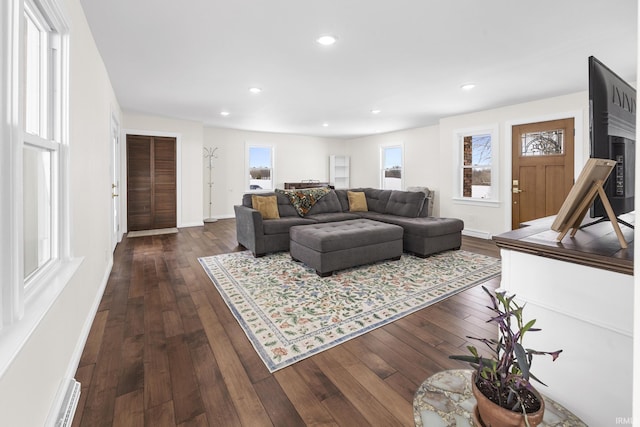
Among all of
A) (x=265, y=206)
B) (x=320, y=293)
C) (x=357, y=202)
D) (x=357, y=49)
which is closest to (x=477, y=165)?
(x=357, y=202)

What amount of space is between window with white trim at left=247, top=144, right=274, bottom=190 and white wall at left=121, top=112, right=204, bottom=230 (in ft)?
5.48

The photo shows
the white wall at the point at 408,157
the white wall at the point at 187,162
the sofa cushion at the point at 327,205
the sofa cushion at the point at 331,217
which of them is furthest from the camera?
the white wall at the point at 408,157

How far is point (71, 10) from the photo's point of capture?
187 centimetres

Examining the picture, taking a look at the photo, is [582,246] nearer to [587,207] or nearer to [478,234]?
[587,207]

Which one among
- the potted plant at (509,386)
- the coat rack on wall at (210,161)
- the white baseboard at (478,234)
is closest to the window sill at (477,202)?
the white baseboard at (478,234)

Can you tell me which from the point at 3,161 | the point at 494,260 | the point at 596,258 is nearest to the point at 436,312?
the point at 596,258

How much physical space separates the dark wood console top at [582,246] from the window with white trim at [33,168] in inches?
70.4

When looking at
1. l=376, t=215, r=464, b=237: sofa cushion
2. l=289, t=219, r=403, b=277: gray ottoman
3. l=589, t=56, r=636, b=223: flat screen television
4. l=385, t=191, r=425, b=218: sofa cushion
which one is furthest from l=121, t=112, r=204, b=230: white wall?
l=589, t=56, r=636, b=223: flat screen television

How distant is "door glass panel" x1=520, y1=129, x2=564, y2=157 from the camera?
4506mm

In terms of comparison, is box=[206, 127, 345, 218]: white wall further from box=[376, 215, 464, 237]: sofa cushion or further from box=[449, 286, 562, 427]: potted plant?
box=[449, 286, 562, 427]: potted plant

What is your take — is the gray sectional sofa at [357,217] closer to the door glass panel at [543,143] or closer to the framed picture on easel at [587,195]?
the door glass panel at [543,143]

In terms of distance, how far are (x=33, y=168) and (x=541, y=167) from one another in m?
5.94

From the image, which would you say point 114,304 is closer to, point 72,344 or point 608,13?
point 72,344

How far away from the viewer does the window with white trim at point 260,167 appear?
8070 millimetres
